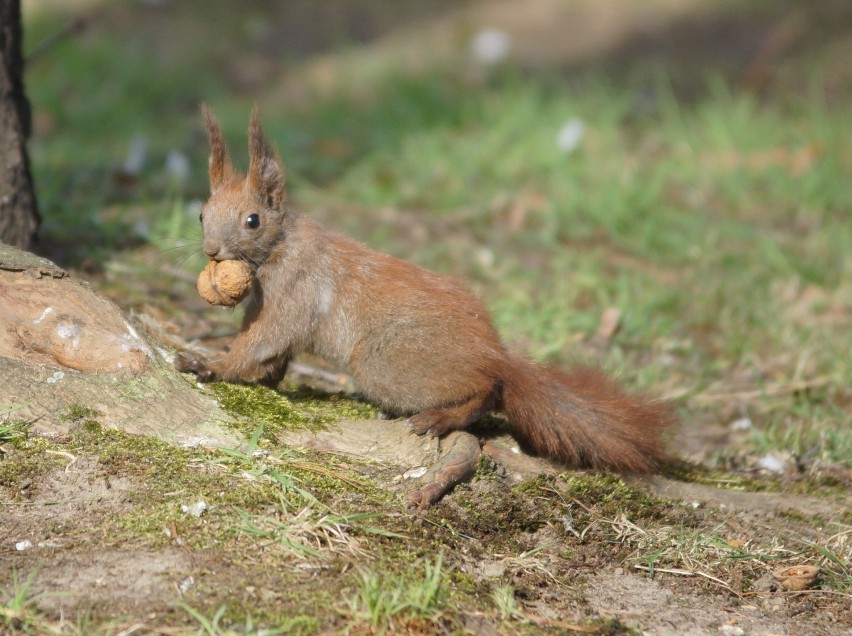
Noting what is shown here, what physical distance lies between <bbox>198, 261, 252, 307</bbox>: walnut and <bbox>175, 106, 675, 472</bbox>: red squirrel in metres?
0.07

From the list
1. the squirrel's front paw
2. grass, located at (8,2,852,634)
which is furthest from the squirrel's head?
grass, located at (8,2,852,634)

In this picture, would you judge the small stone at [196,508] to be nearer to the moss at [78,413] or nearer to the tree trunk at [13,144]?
the moss at [78,413]

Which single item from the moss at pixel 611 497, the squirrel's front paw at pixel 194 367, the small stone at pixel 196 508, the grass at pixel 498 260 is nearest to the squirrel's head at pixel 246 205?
the squirrel's front paw at pixel 194 367

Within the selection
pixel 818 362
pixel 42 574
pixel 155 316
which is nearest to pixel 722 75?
pixel 818 362

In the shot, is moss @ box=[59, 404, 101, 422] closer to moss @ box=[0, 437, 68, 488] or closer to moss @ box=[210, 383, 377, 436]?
moss @ box=[0, 437, 68, 488]

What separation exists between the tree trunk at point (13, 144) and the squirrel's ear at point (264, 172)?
42.0 inches

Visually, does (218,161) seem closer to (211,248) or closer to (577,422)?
(211,248)

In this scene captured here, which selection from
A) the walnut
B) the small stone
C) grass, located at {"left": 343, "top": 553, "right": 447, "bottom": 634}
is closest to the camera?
grass, located at {"left": 343, "top": 553, "right": 447, "bottom": 634}

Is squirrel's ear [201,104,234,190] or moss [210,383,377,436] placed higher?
squirrel's ear [201,104,234,190]

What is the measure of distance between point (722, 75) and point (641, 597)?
6599mm

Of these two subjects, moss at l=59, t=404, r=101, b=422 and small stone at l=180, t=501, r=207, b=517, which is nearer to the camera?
small stone at l=180, t=501, r=207, b=517

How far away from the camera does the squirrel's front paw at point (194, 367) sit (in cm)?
305

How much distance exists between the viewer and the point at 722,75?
27.1 feet

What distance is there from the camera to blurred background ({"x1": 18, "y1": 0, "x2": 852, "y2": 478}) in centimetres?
456
